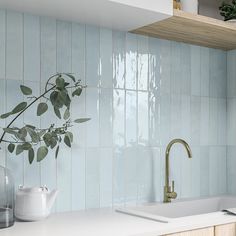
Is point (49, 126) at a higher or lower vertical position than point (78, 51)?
lower

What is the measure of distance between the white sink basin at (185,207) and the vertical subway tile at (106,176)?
0.42ft

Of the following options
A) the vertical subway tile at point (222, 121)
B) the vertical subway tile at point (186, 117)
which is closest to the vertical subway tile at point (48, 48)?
the vertical subway tile at point (186, 117)

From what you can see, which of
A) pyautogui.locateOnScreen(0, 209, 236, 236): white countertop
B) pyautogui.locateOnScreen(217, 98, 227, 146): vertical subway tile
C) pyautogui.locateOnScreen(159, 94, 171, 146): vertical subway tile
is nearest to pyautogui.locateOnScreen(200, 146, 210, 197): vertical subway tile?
pyautogui.locateOnScreen(217, 98, 227, 146): vertical subway tile

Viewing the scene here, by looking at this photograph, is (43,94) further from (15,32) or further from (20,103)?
(15,32)

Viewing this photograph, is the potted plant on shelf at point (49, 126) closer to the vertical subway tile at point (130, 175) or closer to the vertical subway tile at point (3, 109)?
the vertical subway tile at point (3, 109)

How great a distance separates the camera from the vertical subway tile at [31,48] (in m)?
1.90

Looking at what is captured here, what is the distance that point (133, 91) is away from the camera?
2225 millimetres

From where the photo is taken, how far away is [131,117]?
7.26ft

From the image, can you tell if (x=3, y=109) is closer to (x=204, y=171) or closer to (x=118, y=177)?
(x=118, y=177)

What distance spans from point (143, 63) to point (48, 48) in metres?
0.54

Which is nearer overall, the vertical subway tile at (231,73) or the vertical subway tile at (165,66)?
the vertical subway tile at (165,66)

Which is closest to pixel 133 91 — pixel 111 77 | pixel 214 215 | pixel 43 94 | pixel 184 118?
pixel 111 77

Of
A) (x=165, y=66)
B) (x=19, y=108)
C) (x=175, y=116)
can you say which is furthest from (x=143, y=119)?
(x=19, y=108)

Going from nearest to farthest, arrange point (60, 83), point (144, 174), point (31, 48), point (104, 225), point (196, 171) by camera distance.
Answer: point (104, 225) → point (60, 83) → point (31, 48) → point (144, 174) → point (196, 171)
